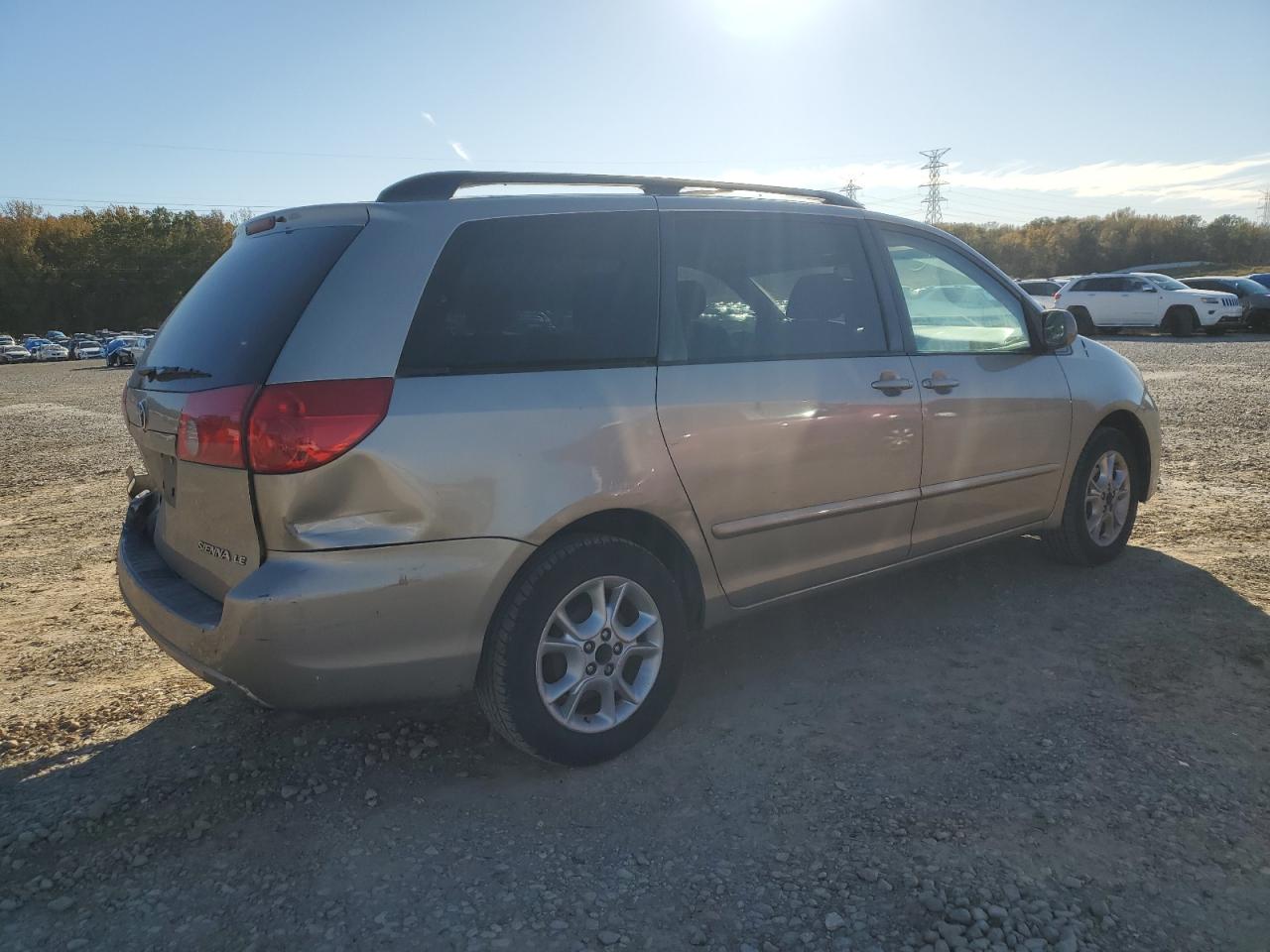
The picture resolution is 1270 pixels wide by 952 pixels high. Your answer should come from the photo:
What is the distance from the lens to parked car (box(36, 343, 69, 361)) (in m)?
53.0

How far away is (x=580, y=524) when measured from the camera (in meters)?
2.96

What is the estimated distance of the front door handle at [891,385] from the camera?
3699 mm

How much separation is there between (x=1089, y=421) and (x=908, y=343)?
1.36 metres

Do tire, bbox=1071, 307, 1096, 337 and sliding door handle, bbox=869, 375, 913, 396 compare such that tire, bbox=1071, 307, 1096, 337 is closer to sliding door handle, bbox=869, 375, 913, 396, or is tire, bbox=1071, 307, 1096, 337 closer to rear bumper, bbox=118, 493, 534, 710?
sliding door handle, bbox=869, 375, 913, 396

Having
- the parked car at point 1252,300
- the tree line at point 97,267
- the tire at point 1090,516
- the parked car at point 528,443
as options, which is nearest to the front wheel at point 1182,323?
the parked car at point 1252,300

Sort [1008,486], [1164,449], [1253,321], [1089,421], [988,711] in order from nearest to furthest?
[988,711]
[1008,486]
[1089,421]
[1164,449]
[1253,321]

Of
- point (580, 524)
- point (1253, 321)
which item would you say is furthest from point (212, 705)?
point (1253, 321)

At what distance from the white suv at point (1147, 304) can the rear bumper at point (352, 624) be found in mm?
23933

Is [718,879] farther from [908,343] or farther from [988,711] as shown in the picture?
[908,343]

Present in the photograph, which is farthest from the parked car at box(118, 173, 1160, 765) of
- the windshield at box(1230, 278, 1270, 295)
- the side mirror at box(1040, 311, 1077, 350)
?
the windshield at box(1230, 278, 1270, 295)

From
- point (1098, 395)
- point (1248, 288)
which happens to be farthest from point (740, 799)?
point (1248, 288)

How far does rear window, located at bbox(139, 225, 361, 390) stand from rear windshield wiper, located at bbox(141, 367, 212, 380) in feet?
0.05

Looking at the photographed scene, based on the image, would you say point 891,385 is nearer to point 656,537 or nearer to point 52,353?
point 656,537

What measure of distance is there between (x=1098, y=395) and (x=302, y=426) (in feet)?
12.7
